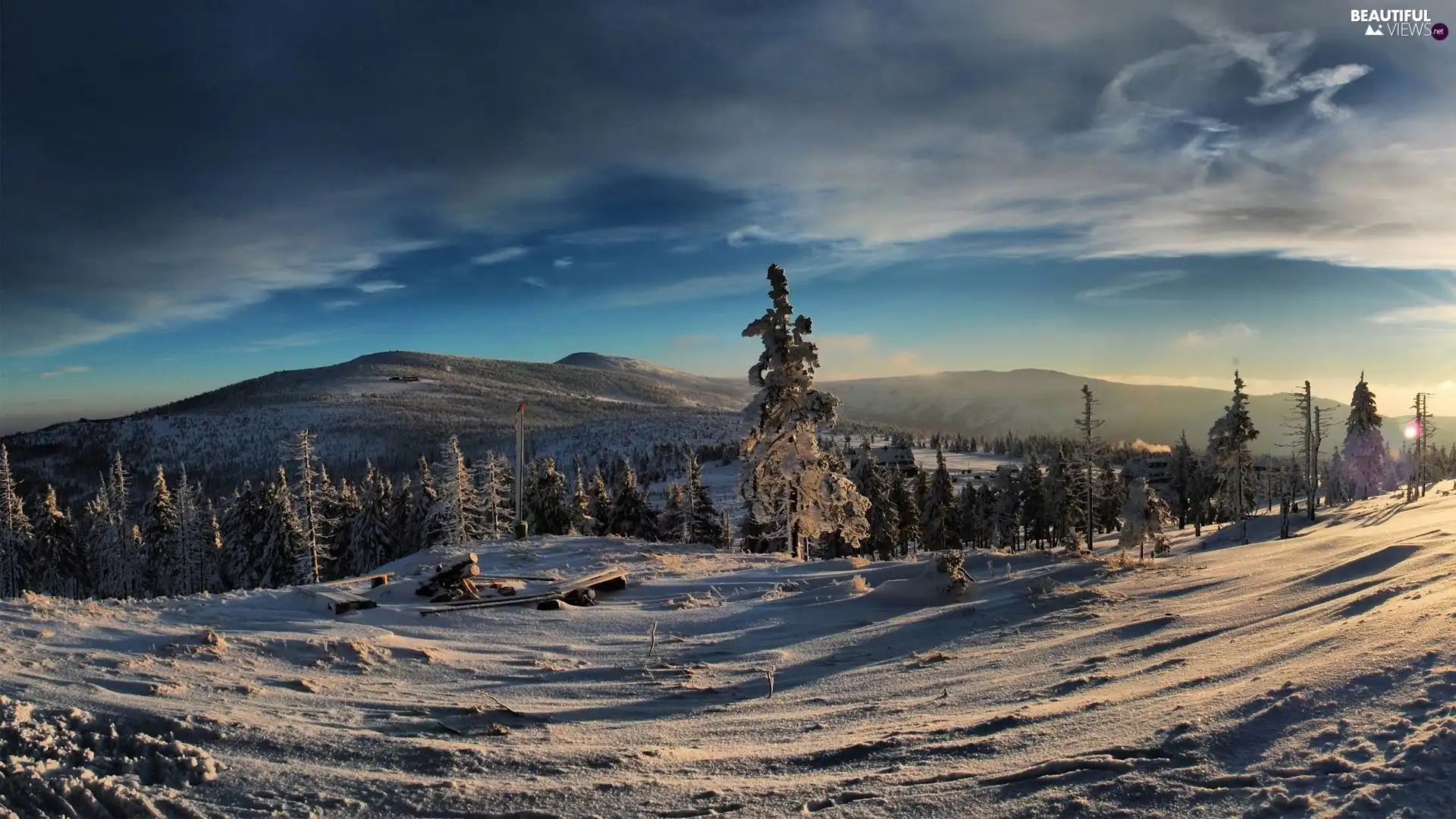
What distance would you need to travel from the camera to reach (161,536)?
202 ft

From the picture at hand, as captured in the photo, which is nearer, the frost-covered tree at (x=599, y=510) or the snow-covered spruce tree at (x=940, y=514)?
the frost-covered tree at (x=599, y=510)

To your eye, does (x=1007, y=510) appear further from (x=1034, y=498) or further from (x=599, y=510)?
(x=599, y=510)

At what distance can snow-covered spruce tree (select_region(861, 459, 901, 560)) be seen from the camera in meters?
56.4

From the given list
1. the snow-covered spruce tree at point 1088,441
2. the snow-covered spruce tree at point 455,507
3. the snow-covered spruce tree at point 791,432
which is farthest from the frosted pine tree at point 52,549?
the snow-covered spruce tree at point 1088,441

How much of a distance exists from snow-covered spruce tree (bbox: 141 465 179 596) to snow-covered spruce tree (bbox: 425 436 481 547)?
24.4 metres

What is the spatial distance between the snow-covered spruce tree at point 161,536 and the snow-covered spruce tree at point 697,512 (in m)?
41.3

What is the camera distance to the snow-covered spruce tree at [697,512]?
56.1 m

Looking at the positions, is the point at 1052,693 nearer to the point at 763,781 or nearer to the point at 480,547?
the point at 763,781

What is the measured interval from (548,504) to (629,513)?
6.07m

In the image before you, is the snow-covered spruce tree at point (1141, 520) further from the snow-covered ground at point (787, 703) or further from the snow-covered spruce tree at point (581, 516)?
the snow-covered spruce tree at point (581, 516)

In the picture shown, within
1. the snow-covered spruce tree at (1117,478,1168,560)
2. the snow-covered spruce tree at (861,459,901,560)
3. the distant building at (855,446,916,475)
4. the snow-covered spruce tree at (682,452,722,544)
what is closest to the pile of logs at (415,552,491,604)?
the snow-covered spruce tree at (1117,478,1168,560)

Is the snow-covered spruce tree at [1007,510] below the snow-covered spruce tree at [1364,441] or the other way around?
below

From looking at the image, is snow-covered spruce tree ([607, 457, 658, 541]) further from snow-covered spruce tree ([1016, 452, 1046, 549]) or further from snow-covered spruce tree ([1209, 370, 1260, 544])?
snow-covered spruce tree ([1209, 370, 1260, 544])

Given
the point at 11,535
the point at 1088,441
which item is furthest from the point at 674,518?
the point at 11,535
